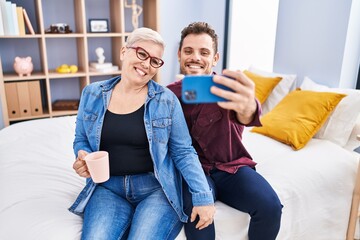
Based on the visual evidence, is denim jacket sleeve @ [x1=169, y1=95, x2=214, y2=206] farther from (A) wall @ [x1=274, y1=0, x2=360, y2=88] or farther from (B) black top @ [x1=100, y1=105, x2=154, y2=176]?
(A) wall @ [x1=274, y1=0, x2=360, y2=88]

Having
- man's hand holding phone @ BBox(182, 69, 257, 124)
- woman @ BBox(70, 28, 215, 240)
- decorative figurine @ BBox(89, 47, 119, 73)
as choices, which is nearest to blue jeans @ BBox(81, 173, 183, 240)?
woman @ BBox(70, 28, 215, 240)

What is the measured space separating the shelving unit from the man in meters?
1.81

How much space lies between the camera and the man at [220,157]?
1.29 m

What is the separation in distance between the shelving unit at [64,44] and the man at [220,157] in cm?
181

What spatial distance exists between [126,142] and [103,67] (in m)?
2.03

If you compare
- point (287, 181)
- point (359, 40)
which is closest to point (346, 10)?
point (359, 40)

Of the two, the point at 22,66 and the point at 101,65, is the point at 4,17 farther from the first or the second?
the point at 101,65

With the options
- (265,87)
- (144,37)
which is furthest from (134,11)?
(144,37)

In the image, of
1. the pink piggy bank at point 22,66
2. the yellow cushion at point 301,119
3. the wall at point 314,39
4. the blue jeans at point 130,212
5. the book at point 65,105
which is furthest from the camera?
the book at point 65,105

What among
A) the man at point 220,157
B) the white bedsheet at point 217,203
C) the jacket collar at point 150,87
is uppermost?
the jacket collar at point 150,87

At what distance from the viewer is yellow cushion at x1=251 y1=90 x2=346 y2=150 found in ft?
6.55

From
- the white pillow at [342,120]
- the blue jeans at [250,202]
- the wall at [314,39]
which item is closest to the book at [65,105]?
the wall at [314,39]

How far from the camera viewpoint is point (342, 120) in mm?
2051

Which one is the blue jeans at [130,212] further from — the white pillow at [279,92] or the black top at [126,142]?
the white pillow at [279,92]
